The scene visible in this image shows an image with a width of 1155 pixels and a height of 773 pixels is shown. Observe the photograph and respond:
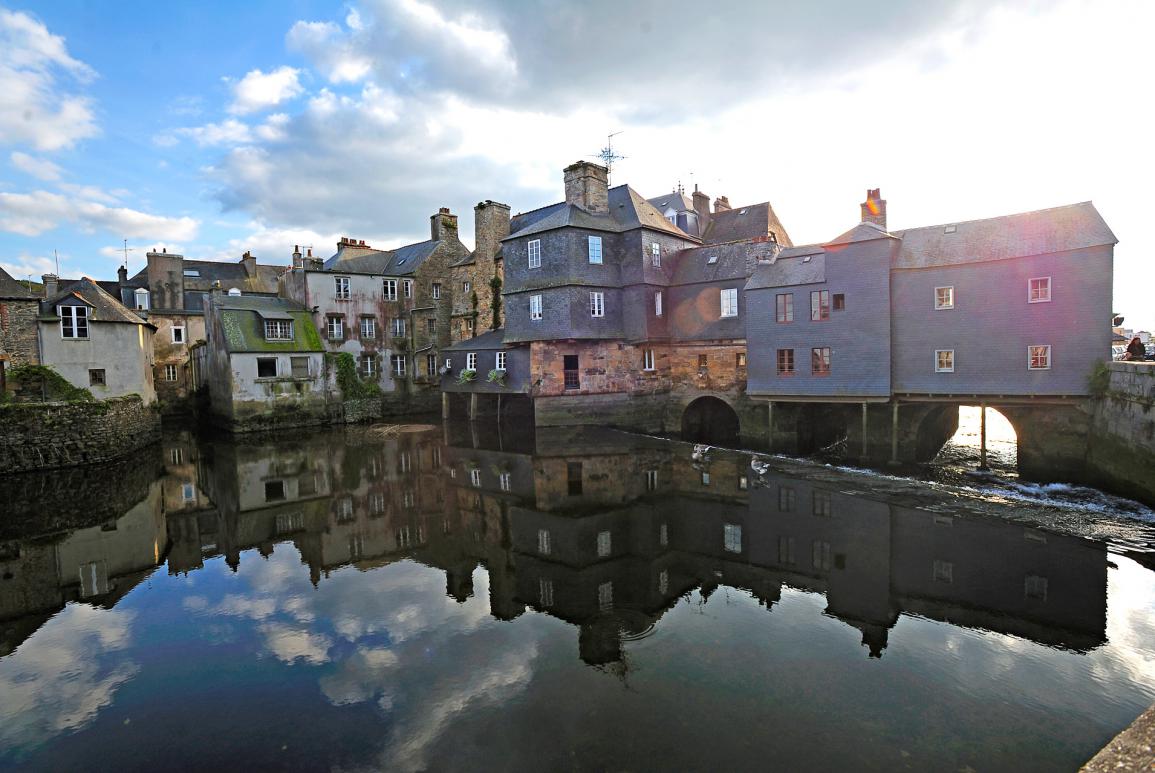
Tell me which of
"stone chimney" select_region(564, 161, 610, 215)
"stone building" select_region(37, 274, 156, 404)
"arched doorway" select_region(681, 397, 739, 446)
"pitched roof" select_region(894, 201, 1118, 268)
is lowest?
"arched doorway" select_region(681, 397, 739, 446)

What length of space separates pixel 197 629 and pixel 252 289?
4923 cm

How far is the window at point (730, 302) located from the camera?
96.2 feet

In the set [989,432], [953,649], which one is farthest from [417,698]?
[989,432]

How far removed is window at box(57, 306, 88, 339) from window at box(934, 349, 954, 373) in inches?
1437

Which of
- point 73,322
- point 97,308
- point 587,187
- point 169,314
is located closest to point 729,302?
point 587,187

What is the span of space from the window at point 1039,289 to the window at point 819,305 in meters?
6.62

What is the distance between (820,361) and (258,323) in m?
31.5

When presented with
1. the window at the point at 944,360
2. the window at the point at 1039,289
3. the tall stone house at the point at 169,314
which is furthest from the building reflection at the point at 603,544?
the tall stone house at the point at 169,314

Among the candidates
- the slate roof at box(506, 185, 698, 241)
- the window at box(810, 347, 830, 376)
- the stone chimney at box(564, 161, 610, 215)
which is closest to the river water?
the window at box(810, 347, 830, 376)

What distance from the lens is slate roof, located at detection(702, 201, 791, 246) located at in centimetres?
3769

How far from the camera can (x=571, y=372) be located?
103ft

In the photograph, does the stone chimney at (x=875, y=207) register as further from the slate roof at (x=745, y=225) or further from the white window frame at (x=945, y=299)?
the slate roof at (x=745, y=225)

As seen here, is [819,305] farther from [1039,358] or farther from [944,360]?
[1039,358]

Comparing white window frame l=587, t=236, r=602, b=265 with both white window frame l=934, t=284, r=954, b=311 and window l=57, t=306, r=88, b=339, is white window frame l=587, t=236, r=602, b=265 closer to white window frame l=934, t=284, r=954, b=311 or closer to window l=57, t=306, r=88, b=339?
white window frame l=934, t=284, r=954, b=311
